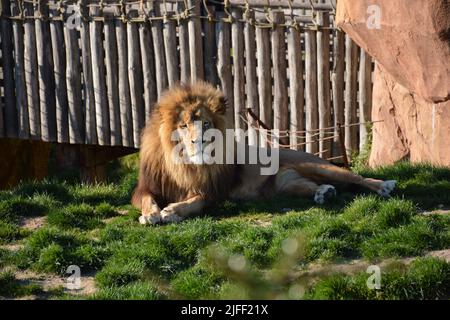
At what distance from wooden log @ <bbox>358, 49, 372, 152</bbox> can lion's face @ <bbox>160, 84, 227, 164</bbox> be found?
292 cm

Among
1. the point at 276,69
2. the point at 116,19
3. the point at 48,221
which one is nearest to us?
the point at 48,221

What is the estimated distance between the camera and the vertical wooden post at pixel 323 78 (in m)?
10.4

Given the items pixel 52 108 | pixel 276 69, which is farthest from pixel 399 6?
pixel 52 108

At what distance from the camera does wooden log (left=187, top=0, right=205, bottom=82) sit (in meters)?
10.9

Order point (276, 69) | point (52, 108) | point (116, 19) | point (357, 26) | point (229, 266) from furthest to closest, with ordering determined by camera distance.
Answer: point (52, 108) → point (116, 19) → point (276, 69) → point (357, 26) → point (229, 266)

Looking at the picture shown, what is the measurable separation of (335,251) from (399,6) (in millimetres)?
2776

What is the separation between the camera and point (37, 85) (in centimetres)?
1216

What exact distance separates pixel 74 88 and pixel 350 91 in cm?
361

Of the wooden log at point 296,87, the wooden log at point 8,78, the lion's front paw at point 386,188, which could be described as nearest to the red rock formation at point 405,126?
the wooden log at point 296,87

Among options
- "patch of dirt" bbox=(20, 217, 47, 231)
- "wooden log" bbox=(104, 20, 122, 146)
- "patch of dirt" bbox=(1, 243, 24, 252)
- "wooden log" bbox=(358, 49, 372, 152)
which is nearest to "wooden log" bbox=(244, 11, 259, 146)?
"wooden log" bbox=(358, 49, 372, 152)

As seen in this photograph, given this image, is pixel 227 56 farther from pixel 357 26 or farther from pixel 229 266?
pixel 229 266

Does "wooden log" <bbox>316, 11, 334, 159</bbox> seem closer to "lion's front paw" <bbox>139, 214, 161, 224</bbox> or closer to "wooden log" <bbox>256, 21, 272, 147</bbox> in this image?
"wooden log" <bbox>256, 21, 272, 147</bbox>
